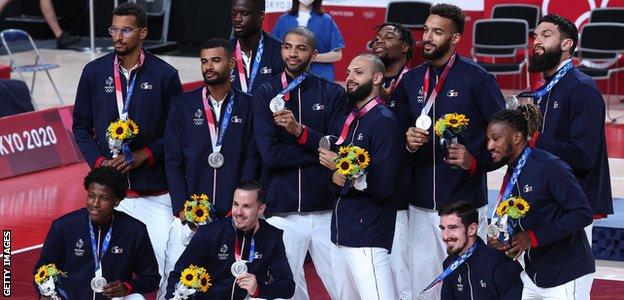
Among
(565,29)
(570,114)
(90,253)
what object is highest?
(565,29)

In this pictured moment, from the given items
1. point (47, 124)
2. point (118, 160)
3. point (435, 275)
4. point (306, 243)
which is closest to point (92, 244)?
point (118, 160)

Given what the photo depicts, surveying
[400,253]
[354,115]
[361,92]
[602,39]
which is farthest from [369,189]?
[602,39]

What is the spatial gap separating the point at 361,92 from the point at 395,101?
0.62 meters

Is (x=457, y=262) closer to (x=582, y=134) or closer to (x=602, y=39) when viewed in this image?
(x=582, y=134)

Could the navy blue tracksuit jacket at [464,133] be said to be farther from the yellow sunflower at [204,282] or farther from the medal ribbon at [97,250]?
the medal ribbon at [97,250]

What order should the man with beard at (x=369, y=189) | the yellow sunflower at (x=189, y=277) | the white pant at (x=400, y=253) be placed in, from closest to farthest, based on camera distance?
the yellow sunflower at (x=189, y=277), the man with beard at (x=369, y=189), the white pant at (x=400, y=253)

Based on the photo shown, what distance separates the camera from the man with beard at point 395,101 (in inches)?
379

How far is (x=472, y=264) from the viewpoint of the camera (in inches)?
326

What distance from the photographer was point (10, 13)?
25000 millimetres

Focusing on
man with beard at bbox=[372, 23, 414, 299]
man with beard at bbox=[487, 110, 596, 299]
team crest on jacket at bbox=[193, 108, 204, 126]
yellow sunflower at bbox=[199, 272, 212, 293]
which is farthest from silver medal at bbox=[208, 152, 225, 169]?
man with beard at bbox=[487, 110, 596, 299]

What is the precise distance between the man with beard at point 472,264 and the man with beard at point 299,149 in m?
1.30

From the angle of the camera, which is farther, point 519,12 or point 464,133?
point 519,12

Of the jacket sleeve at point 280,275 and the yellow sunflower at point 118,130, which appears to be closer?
the jacket sleeve at point 280,275

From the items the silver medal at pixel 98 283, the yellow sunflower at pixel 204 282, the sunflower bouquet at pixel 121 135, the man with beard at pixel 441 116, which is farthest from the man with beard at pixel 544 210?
the sunflower bouquet at pixel 121 135
